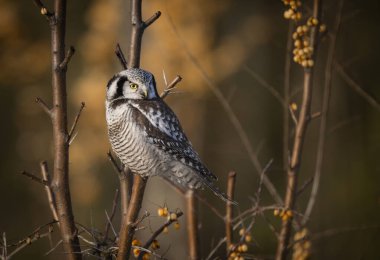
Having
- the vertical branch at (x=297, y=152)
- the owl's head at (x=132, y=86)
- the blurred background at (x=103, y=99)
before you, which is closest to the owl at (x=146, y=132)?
the owl's head at (x=132, y=86)

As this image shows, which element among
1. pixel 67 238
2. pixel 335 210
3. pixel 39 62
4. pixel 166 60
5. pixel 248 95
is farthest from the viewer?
pixel 248 95

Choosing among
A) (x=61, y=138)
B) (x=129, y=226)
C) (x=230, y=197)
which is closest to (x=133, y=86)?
(x=61, y=138)

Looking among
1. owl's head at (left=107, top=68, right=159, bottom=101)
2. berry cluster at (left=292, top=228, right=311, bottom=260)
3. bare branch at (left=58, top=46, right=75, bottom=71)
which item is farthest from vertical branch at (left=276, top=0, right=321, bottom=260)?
bare branch at (left=58, top=46, right=75, bottom=71)

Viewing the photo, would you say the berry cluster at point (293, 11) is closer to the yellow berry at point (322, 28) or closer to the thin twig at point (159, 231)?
the yellow berry at point (322, 28)

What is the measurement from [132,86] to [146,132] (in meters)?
0.32

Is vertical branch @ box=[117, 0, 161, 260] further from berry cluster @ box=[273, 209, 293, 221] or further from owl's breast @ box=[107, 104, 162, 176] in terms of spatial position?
berry cluster @ box=[273, 209, 293, 221]

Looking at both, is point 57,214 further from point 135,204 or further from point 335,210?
point 335,210

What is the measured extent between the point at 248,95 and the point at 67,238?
1379cm

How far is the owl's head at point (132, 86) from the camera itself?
3.25 m

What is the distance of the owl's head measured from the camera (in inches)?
128

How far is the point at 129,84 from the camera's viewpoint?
11.1 ft

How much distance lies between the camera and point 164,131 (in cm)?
353

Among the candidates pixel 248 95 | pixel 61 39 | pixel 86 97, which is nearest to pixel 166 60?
pixel 86 97

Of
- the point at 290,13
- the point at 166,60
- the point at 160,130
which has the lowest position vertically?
the point at 160,130
